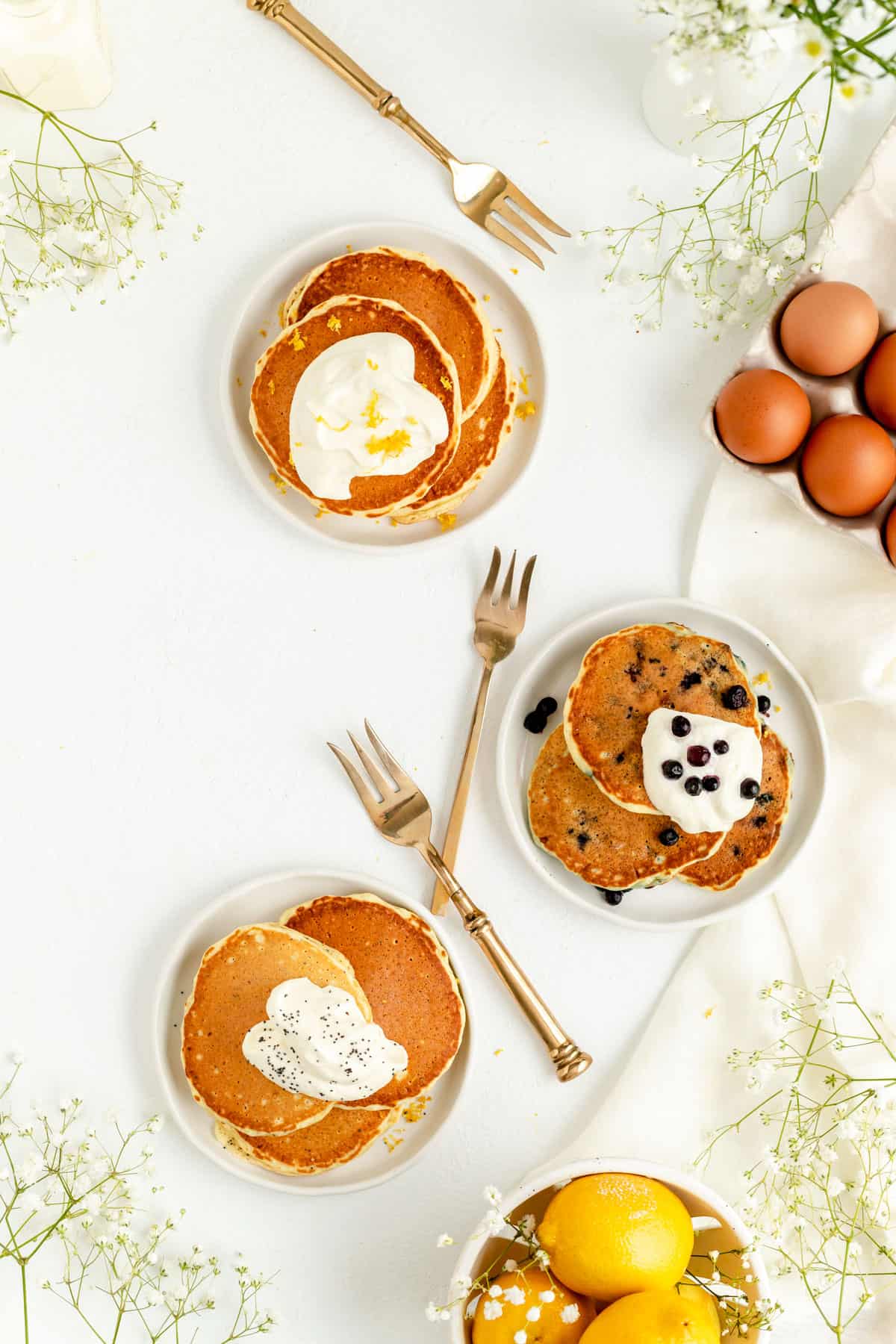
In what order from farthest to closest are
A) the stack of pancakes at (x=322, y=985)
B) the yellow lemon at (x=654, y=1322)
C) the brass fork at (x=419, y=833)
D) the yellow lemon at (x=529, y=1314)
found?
the brass fork at (x=419, y=833), the stack of pancakes at (x=322, y=985), the yellow lemon at (x=529, y=1314), the yellow lemon at (x=654, y=1322)

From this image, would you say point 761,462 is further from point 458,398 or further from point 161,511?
point 161,511

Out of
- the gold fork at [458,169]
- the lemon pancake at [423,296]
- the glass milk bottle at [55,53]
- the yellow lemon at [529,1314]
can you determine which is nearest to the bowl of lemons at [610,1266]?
the yellow lemon at [529,1314]

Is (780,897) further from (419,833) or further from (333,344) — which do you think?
(333,344)

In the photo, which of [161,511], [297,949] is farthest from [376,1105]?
[161,511]

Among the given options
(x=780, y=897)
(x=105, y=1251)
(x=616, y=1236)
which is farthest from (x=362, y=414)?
(x=105, y=1251)

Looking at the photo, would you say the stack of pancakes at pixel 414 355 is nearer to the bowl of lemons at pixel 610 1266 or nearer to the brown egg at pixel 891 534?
the brown egg at pixel 891 534
